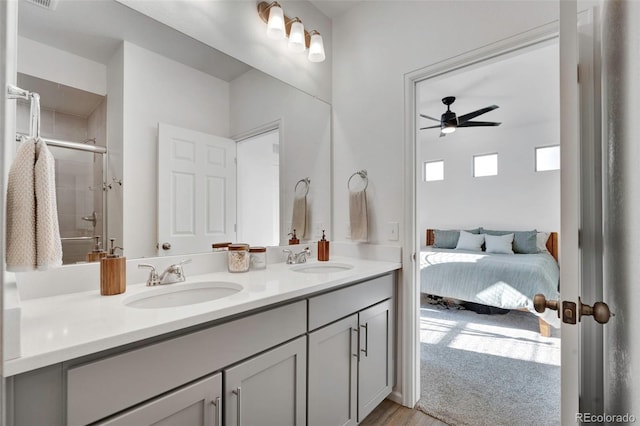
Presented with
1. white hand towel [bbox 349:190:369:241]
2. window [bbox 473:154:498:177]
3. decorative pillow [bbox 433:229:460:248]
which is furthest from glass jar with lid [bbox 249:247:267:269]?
window [bbox 473:154:498:177]

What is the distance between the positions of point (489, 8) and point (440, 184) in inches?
181

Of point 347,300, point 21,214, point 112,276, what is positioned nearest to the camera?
point 21,214

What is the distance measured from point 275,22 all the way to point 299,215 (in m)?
1.24

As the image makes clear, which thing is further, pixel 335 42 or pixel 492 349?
pixel 492 349

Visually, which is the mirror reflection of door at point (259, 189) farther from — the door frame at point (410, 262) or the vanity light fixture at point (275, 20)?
the door frame at point (410, 262)

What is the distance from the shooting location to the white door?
1447 millimetres

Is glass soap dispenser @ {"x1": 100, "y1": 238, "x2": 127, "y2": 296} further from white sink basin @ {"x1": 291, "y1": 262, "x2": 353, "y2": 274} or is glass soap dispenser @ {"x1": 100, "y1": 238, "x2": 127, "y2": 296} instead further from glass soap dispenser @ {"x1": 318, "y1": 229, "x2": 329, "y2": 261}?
glass soap dispenser @ {"x1": 318, "y1": 229, "x2": 329, "y2": 261}

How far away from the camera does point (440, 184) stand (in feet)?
19.4

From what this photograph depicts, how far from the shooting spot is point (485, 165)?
544 cm

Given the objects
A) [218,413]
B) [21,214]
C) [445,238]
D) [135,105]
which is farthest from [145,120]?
[445,238]

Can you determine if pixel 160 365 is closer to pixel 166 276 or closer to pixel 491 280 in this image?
pixel 166 276

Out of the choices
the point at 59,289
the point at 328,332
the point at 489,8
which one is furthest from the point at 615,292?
the point at 59,289

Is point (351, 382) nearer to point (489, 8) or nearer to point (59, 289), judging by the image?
point (59, 289)

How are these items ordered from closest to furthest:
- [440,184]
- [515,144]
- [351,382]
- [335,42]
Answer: [351,382]
[335,42]
[515,144]
[440,184]
